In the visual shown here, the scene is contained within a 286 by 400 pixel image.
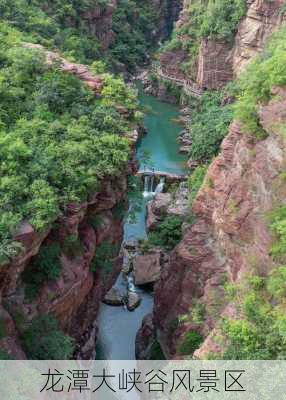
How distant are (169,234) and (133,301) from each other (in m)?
3.87

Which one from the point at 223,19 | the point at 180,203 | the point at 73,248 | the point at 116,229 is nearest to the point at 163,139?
the point at 223,19

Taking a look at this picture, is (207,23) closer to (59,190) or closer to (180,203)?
(180,203)

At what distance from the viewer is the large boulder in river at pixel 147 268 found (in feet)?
78.1

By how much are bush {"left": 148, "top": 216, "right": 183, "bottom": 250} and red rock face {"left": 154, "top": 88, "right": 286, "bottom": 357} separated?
446 centimetres

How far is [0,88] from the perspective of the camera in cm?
1584

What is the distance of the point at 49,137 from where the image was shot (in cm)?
1488

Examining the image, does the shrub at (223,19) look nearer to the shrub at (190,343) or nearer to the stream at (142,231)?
the stream at (142,231)

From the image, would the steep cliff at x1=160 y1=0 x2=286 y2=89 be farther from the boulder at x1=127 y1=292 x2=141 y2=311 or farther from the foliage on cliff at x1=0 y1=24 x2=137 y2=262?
the boulder at x1=127 y1=292 x2=141 y2=311

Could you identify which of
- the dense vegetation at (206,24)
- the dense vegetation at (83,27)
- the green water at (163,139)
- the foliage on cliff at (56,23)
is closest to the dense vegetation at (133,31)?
the dense vegetation at (83,27)

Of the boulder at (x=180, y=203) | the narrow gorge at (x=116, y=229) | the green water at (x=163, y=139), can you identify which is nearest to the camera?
the narrow gorge at (x=116, y=229)

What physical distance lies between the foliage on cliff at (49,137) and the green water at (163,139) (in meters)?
13.9

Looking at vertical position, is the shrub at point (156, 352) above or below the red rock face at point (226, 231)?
below

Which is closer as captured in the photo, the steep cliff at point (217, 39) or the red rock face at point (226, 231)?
the red rock face at point (226, 231)

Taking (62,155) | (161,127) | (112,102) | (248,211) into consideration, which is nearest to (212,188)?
(248,211)
